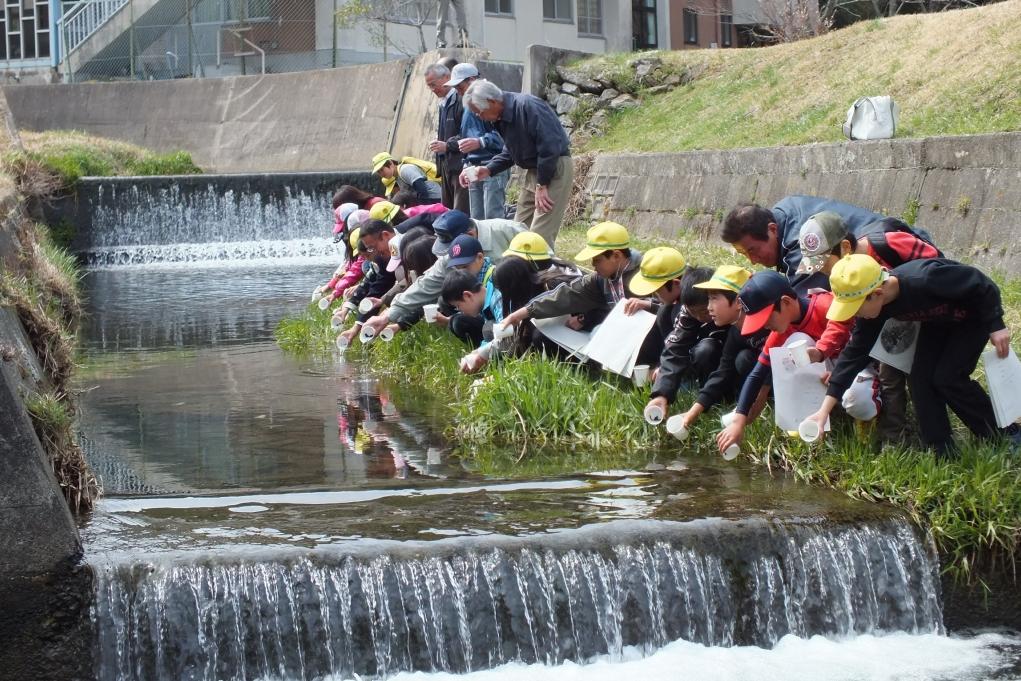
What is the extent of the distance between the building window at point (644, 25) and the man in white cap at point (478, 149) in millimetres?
28036

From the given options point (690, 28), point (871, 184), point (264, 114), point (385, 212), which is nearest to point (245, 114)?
point (264, 114)

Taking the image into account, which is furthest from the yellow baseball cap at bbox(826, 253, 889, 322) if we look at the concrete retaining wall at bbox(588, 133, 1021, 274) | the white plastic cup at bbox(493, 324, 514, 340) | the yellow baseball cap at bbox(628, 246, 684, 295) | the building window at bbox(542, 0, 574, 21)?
the building window at bbox(542, 0, 574, 21)

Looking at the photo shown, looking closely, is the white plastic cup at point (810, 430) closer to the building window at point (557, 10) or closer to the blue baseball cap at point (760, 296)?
the blue baseball cap at point (760, 296)

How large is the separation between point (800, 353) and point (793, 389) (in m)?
0.18

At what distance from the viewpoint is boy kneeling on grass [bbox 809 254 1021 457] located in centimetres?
570

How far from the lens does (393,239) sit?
1027 centimetres

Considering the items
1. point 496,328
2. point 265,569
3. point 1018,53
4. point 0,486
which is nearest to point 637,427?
point 496,328

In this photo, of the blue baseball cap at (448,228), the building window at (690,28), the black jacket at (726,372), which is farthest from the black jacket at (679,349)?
the building window at (690,28)

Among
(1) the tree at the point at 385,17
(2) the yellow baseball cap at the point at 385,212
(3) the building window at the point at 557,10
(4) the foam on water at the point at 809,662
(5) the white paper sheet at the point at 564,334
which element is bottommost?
(4) the foam on water at the point at 809,662

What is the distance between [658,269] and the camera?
23.6 ft

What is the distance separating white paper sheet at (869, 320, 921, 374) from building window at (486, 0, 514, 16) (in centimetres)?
2900

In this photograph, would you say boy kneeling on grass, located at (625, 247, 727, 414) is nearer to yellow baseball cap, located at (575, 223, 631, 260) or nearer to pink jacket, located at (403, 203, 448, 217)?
yellow baseball cap, located at (575, 223, 631, 260)

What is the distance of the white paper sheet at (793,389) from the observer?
6363 millimetres

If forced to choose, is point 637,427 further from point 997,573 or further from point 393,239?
point 393,239
